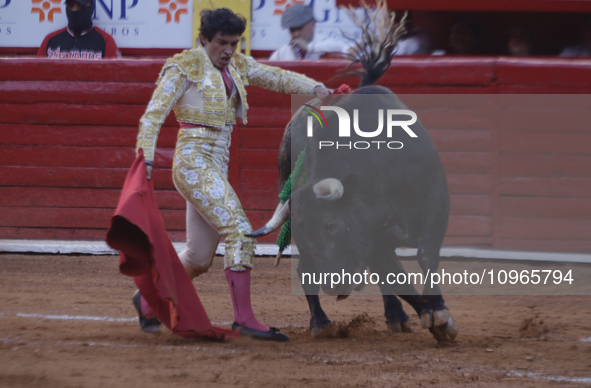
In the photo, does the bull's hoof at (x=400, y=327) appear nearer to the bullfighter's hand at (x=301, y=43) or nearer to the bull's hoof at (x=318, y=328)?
the bull's hoof at (x=318, y=328)

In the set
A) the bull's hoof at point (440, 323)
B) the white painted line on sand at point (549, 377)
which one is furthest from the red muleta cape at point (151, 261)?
the white painted line on sand at point (549, 377)

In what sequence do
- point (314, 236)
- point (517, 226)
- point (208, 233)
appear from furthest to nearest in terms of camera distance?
1. point (517, 226)
2. point (208, 233)
3. point (314, 236)

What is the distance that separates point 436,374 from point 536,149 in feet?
12.2

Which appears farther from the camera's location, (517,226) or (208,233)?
(517,226)

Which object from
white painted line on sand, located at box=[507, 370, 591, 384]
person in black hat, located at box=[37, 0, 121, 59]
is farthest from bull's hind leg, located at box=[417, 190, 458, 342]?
person in black hat, located at box=[37, 0, 121, 59]

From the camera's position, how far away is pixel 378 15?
356cm

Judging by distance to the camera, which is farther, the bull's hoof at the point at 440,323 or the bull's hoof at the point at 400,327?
the bull's hoof at the point at 400,327

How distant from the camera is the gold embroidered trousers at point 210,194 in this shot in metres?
3.09

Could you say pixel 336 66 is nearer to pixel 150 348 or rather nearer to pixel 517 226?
pixel 517 226

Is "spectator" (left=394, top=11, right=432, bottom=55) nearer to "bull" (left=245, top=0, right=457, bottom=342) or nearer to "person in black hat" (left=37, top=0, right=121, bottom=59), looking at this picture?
"person in black hat" (left=37, top=0, right=121, bottom=59)

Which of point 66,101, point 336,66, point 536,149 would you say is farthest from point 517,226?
point 66,101

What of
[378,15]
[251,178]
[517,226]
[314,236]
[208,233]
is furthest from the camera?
[251,178]

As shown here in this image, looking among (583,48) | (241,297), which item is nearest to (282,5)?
(583,48)

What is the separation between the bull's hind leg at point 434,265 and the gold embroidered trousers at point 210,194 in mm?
792
